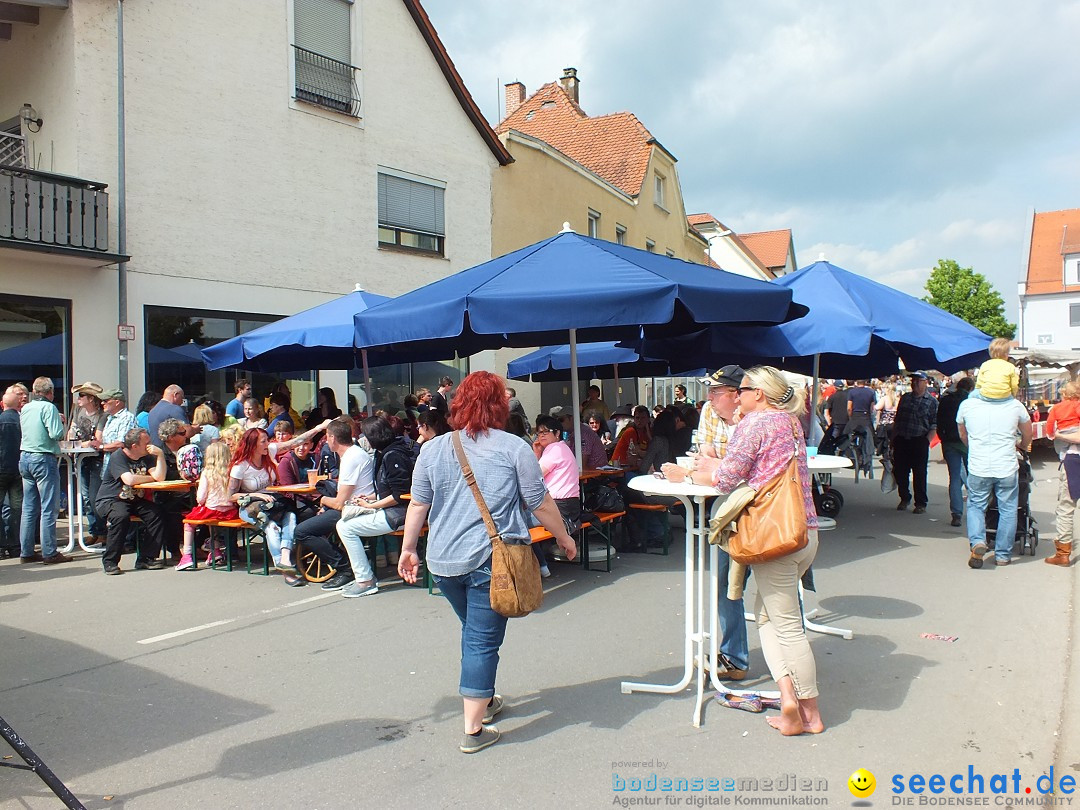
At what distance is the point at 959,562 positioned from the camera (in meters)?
7.55

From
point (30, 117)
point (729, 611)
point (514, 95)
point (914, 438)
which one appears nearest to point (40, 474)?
point (30, 117)

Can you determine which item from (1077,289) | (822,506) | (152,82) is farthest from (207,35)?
(1077,289)

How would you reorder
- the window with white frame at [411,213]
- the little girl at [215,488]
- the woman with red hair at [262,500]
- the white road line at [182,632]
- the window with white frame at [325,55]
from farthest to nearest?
the window with white frame at [411,213]
the window with white frame at [325,55]
the little girl at [215,488]
the woman with red hair at [262,500]
the white road line at [182,632]

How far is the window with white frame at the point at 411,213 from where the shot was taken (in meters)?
15.4

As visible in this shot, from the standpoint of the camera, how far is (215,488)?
25.1 feet

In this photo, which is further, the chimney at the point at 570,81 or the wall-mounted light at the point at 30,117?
the chimney at the point at 570,81

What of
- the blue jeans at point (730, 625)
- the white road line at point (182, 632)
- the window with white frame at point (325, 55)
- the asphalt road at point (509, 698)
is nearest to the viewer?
the asphalt road at point (509, 698)

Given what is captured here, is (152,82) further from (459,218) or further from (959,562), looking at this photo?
(959,562)

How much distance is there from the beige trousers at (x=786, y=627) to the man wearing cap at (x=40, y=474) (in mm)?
7370

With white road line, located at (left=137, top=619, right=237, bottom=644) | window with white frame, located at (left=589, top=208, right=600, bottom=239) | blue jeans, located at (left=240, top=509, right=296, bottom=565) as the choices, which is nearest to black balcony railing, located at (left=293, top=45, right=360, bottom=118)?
window with white frame, located at (left=589, top=208, right=600, bottom=239)

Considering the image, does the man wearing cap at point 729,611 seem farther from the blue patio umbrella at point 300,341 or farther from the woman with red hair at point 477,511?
the blue patio umbrella at point 300,341

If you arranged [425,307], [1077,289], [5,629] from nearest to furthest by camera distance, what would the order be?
[5,629]
[425,307]
[1077,289]

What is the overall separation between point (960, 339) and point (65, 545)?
33.0ft

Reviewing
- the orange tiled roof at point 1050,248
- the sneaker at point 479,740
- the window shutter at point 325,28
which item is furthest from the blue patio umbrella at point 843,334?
the orange tiled roof at point 1050,248
